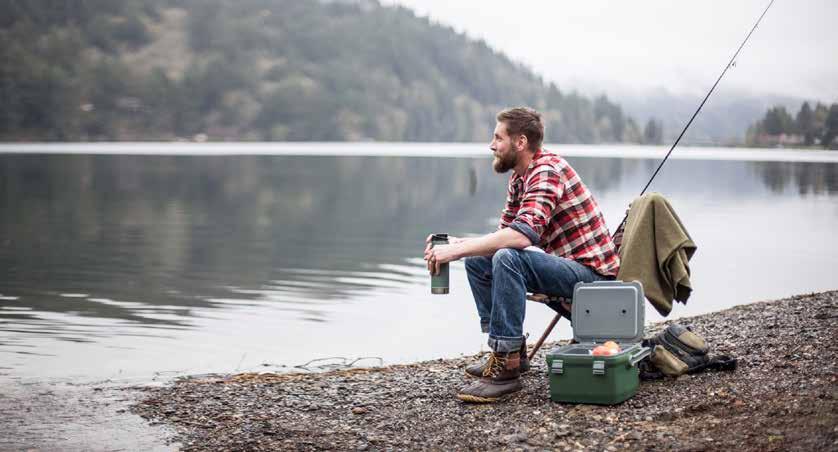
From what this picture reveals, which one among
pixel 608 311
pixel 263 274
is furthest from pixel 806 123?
pixel 608 311

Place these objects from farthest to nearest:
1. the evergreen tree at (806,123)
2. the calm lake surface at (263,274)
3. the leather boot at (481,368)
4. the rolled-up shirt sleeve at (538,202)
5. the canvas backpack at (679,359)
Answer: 1. the evergreen tree at (806,123)
2. the calm lake surface at (263,274)
3. the leather boot at (481,368)
4. the canvas backpack at (679,359)
5. the rolled-up shirt sleeve at (538,202)

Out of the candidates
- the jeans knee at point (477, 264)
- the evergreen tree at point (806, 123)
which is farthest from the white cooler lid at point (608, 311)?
the evergreen tree at point (806, 123)

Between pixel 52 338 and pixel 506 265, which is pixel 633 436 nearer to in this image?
pixel 506 265

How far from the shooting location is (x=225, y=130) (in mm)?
192000

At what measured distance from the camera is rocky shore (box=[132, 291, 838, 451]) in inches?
186

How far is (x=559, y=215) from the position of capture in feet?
18.6

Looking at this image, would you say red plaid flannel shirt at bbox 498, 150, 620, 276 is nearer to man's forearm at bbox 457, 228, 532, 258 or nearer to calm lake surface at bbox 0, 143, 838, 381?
man's forearm at bbox 457, 228, 532, 258

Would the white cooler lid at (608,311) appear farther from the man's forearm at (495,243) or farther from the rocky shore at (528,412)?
the man's forearm at (495,243)

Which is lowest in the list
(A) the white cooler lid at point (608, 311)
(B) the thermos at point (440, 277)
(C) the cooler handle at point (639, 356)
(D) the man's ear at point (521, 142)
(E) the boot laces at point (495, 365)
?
(E) the boot laces at point (495, 365)

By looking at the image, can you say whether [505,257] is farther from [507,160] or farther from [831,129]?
[831,129]

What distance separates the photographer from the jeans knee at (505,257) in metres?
5.48

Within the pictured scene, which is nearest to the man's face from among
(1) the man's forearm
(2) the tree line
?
(1) the man's forearm

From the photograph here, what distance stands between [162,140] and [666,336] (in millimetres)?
187549

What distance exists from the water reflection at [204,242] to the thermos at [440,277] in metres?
5.65
